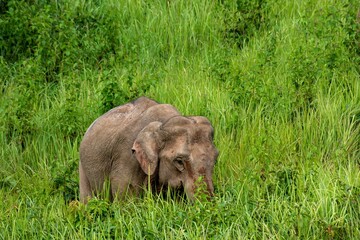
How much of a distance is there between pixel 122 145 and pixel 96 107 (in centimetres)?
160

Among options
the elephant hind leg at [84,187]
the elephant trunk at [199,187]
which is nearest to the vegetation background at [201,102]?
the elephant trunk at [199,187]

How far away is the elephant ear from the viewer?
7.40 metres

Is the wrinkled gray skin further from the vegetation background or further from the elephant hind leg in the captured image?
the vegetation background

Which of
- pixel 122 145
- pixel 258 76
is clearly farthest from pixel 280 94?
pixel 122 145

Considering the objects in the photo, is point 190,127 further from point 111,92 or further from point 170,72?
point 170,72

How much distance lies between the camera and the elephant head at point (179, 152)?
7289 millimetres

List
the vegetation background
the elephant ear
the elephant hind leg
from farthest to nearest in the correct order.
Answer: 1. the elephant hind leg
2. the elephant ear
3. the vegetation background

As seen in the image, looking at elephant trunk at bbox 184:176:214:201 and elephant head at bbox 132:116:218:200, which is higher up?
elephant head at bbox 132:116:218:200

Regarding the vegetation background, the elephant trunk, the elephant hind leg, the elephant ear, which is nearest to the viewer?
the elephant trunk

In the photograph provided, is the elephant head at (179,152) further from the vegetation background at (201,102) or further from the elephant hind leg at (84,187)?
the elephant hind leg at (84,187)

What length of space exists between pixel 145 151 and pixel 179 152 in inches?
9.3

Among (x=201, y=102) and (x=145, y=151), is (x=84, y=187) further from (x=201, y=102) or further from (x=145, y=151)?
(x=201, y=102)

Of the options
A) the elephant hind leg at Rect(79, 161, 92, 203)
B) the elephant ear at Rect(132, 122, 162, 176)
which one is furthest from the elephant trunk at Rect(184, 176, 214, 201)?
the elephant hind leg at Rect(79, 161, 92, 203)

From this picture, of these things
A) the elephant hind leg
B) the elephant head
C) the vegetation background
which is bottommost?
the elephant hind leg
